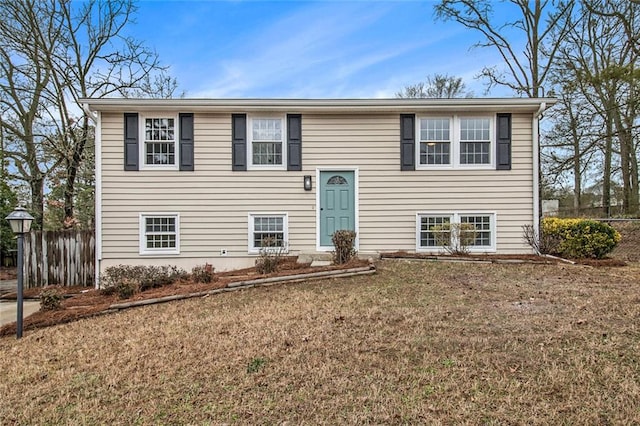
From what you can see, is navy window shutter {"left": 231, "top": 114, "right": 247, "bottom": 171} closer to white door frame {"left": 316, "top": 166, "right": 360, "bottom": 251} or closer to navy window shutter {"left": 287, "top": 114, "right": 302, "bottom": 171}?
navy window shutter {"left": 287, "top": 114, "right": 302, "bottom": 171}

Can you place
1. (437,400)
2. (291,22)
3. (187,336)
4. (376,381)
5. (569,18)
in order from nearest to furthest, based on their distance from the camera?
(437,400) < (376,381) < (187,336) < (291,22) < (569,18)

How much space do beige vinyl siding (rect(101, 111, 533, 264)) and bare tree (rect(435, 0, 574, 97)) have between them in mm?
9116

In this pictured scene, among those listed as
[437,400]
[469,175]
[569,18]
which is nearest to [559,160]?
[569,18]

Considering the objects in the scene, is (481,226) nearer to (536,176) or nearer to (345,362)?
(536,176)

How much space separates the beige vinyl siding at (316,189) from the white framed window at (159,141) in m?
0.26

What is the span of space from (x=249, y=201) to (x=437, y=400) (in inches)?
271

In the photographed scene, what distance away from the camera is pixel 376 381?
112 inches

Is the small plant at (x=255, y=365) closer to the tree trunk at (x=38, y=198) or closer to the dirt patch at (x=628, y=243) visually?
the dirt patch at (x=628, y=243)

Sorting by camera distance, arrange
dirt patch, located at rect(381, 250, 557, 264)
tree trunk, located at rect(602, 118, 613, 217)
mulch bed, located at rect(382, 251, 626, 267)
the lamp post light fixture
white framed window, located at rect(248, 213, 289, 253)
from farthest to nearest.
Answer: tree trunk, located at rect(602, 118, 613, 217)
white framed window, located at rect(248, 213, 289, 253)
dirt patch, located at rect(381, 250, 557, 264)
mulch bed, located at rect(382, 251, 626, 267)
the lamp post light fixture

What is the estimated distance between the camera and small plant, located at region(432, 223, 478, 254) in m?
8.56

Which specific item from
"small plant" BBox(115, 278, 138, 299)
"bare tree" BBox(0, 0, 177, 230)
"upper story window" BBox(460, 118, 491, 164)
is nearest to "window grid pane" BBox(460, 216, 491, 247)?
"upper story window" BBox(460, 118, 491, 164)

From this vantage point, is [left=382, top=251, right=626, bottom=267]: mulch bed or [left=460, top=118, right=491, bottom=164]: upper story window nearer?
[left=382, top=251, right=626, bottom=267]: mulch bed

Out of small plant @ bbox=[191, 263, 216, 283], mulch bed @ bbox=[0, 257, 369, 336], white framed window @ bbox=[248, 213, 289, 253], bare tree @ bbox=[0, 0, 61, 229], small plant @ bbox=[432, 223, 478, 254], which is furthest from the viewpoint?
bare tree @ bbox=[0, 0, 61, 229]

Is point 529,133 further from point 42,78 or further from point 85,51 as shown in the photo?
point 42,78
